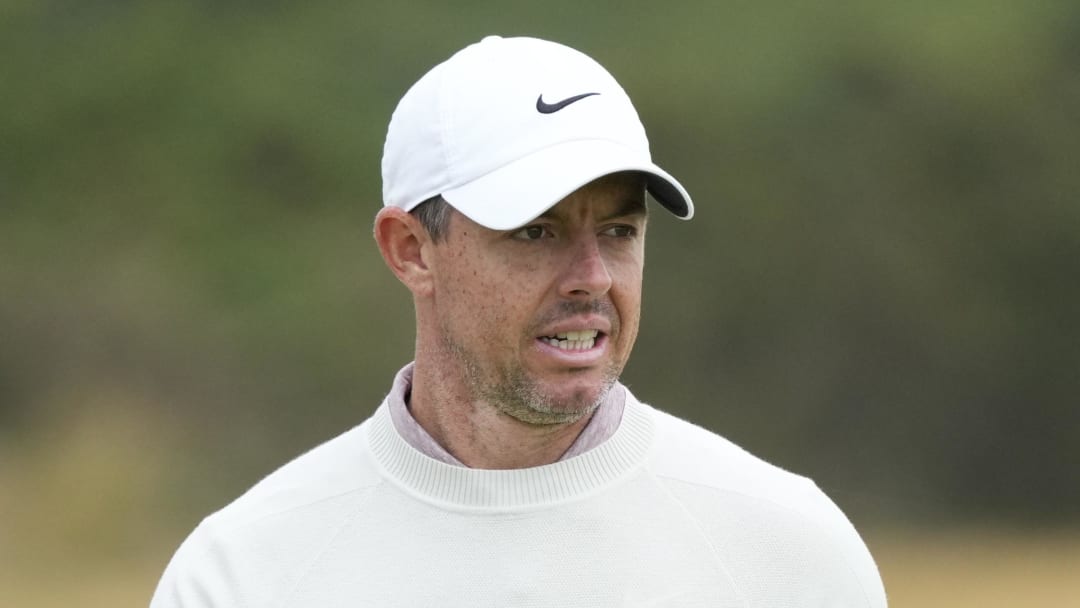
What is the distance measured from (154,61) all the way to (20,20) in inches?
30.5

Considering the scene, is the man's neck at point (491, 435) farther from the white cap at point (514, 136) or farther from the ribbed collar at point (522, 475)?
the white cap at point (514, 136)

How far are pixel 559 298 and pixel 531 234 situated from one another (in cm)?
8

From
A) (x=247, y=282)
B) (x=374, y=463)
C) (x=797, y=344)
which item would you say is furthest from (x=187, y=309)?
(x=374, y=463)

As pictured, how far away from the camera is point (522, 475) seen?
1959mm

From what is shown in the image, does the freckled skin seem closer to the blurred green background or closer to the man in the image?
the man

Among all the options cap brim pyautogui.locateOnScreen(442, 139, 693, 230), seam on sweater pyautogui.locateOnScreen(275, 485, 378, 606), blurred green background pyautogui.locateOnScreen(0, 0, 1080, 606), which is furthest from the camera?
blurred green background pyautogui.locateOnScreen(0, 0, 1080, 606)

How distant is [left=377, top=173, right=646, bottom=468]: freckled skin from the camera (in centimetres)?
189

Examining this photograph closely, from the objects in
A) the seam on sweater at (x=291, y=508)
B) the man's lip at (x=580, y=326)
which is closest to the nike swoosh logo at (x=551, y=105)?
the man's lip at (x=580, y=326)

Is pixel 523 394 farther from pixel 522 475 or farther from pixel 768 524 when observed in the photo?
pixel 768 524

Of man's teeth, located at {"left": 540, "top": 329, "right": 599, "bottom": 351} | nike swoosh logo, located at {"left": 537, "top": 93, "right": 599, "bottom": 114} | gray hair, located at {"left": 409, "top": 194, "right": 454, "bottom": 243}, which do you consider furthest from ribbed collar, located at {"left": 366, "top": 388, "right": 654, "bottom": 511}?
nike swoosh logo, located at {"left": 537, "top": 93, "right": 599, "bottom": 114}

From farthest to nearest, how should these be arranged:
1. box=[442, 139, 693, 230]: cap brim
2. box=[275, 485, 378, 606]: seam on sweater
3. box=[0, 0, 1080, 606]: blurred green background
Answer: box=[0, 0, 1080, 606]: blurred green background
box=[275, 485, 378, 606]: seam on sweater
box=[442, 139, 693, 230]: cap brim

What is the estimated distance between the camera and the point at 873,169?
8.86m

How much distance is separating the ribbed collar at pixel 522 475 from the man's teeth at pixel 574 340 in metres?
0.14

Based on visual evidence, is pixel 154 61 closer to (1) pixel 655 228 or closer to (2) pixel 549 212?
(1) pixel 655 228
